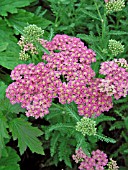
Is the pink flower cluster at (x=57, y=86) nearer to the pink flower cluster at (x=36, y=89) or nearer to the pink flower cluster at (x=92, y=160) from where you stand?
the pink flower cluster at (x=36, y=89)

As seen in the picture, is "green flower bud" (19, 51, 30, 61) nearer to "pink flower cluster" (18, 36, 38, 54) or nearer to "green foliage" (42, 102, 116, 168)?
"pink flower cluster" (18, 36, 38, 54)

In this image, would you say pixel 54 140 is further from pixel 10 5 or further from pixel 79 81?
pixel 10 5

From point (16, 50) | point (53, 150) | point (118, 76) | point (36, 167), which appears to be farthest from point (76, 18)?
point (36, 167)

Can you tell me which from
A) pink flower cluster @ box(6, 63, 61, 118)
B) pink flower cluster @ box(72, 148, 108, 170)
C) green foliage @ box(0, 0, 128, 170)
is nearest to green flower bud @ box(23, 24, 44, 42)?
green foliage @ box(0, 0, 128, 170)

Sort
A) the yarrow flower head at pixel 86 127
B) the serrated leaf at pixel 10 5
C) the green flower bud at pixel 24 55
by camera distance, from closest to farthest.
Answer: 1. the yarrow flower head at pixel 86 127
2. the green flower bud at pixel 24 55
3. the serrated leaf at pixel 10 5

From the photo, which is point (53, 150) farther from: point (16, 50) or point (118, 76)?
point (16, 50)

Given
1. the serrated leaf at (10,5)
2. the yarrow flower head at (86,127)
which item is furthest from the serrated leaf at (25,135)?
the serrated leaf at (10,5)
